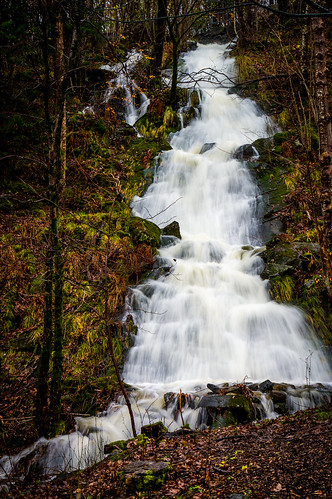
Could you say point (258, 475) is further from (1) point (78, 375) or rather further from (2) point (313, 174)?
(2) point (313, 174)

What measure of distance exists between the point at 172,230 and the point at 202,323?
383 cm

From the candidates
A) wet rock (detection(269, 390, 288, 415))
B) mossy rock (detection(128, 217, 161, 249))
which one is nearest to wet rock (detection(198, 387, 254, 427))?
wet rock (detection(269, 390, 288, 415))

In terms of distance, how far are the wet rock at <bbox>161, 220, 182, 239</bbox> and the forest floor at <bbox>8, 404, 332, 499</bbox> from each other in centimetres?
670

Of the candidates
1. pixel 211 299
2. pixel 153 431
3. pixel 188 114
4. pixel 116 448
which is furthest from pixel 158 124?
pixel 116 448

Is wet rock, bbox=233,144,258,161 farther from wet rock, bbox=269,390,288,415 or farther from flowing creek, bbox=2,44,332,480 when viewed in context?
wet rock, bbox=269,390,288,415

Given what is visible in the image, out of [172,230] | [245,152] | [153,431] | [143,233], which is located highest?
[245,152]

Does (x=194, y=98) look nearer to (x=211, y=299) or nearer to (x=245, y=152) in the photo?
(x=245, y=152)

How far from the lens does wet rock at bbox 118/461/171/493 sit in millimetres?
A: 3018

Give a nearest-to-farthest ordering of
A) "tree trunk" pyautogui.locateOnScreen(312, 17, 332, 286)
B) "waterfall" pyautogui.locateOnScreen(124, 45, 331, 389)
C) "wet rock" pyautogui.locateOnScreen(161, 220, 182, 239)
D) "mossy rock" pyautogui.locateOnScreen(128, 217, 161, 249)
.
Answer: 1. "tree trunk" pyautogui.locateOnScreen(312, 17, 332, 286)
2. "waterfall" pyautogui.locateOnScreen(124, 45, 331, 389)
3. "mossy rock" pyautogui.locateOnScreen(128, 217, 161, 249)
4. "wet rock" pyautogui.locateOnScreen(161, 220, 182, 239)

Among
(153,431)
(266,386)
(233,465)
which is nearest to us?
(233,465)

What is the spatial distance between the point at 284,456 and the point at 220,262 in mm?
6781

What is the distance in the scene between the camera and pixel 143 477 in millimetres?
3074

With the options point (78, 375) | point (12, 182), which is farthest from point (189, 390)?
point (12, 182)

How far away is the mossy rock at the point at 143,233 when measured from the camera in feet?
31.1
